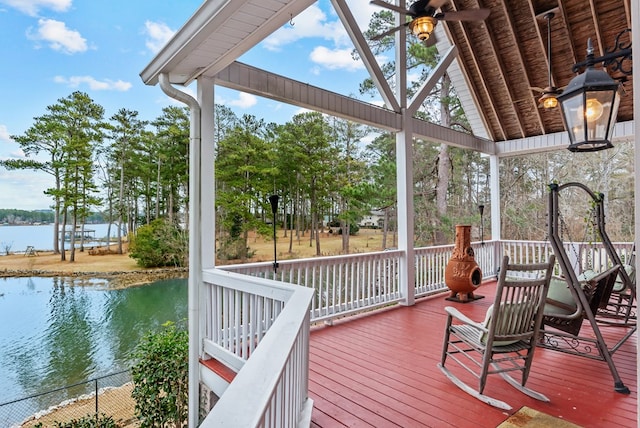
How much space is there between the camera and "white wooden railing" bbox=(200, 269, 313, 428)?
0.84 metres

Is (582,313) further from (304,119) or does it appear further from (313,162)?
(304,119)

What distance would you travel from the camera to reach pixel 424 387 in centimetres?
288

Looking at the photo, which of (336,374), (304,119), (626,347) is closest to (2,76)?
(304,119)

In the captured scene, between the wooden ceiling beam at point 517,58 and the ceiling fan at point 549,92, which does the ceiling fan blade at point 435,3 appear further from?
the wooden ceiling beam at point 517,58

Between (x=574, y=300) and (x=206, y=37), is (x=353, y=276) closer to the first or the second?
(x=574, y=300)

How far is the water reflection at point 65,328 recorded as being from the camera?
6.68m

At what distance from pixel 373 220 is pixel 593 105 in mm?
11237

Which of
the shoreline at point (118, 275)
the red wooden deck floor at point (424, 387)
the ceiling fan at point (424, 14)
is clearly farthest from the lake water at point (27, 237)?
the ceiling fan at point (424, 14)

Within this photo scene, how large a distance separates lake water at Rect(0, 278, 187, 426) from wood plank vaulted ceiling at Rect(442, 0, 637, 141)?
829 cm

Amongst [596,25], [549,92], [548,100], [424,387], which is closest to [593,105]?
[424,387]

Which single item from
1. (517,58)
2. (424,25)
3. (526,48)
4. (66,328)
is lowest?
(66,328)

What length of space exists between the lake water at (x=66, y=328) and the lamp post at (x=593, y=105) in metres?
7.87

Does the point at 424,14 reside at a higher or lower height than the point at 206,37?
higher

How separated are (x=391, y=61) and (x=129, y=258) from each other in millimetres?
11329
